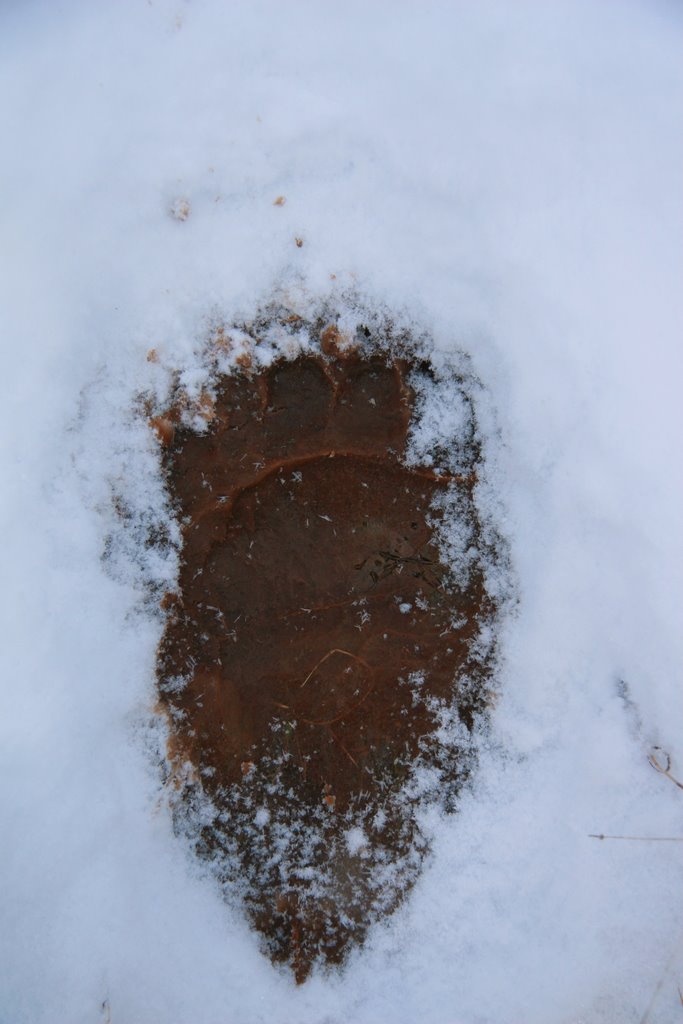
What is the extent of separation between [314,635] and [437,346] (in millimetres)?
1080

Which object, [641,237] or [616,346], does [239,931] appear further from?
[641,237]

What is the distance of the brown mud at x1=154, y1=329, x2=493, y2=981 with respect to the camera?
6.91 ft

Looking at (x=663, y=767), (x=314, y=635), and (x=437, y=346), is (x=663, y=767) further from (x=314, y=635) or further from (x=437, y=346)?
(x=437, y=346)

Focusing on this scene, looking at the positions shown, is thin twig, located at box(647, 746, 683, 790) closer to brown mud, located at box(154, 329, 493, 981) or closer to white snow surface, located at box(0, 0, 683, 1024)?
white snow surface, located at box(0, 0, 683, 1024)

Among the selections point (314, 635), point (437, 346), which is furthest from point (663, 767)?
point (437, 346)

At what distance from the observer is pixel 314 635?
2.13m

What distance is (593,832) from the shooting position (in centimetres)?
207

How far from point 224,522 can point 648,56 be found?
2101 millimetres

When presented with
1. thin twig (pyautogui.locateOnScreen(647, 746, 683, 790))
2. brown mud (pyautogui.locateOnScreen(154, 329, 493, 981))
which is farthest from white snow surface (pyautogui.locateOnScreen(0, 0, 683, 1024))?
brown mud (pyautogui.locateOnScreen(154, 329, 493, 981))

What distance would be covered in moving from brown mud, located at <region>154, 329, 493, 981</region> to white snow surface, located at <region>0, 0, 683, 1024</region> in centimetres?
14

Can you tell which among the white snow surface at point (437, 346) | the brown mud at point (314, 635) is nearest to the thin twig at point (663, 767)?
the white snow surface at point (437, 346)

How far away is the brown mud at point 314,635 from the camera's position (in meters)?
2.11

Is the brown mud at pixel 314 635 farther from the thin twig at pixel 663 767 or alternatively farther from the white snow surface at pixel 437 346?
the thin twig at pixel 663 767

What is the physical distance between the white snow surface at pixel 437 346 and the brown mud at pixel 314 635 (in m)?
0.14
